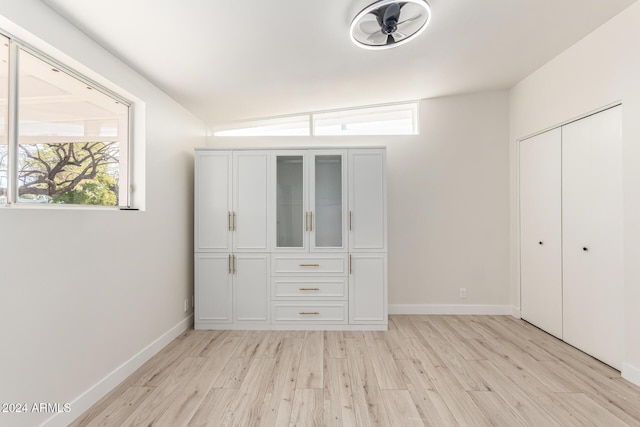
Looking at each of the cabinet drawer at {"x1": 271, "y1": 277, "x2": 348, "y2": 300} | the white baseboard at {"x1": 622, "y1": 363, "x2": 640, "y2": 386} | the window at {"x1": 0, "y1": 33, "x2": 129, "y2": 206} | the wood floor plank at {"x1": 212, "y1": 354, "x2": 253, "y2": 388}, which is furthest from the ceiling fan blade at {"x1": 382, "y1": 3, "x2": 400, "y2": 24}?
the white baseboard at {"x1": 622, "y1": 363, "x2": 640, "y2": 386}

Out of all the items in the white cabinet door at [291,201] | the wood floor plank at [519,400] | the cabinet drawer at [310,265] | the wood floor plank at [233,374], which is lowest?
the wood floor plank at [233,374]

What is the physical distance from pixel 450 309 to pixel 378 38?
3302mm

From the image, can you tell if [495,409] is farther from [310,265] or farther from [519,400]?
[310,265]

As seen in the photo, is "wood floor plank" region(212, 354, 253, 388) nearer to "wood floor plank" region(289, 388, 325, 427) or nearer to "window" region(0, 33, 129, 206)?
"wood floor plank" region(289, 388, 325, 427)

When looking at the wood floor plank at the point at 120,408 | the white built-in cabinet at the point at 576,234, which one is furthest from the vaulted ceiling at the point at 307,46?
the wood floor plank at the point at 120,408

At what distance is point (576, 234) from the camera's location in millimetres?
2941

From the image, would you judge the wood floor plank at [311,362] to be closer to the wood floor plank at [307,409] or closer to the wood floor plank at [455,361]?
the wood floor plank at [307,409]

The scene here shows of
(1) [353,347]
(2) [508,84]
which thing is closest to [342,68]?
(2) [508,84]

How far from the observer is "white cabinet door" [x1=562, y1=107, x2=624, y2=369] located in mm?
2533

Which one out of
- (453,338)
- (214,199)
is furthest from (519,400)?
(214,199)

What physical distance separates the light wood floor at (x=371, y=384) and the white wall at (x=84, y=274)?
1.09ft

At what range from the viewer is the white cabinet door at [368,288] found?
348cm

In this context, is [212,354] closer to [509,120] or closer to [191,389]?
[191,389]

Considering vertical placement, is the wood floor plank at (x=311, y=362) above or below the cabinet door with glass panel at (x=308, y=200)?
below
